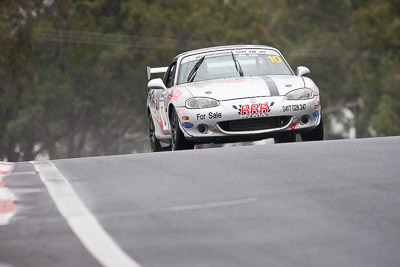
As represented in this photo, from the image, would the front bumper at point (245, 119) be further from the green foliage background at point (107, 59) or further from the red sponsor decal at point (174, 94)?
the green foliage background at point (107, 59)

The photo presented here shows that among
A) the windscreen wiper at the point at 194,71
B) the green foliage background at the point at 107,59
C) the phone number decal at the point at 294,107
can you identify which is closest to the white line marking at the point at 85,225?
the phone number decal at the point at 294,107

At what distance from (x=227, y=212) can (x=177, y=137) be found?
258 inches

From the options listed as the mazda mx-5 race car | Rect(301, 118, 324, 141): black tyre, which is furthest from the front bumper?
Rect(301, 118, 324, 141): black tyre

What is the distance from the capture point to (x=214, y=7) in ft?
164

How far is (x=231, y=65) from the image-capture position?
42.3ft

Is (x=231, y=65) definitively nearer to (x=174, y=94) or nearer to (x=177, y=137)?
(x=174, y=94)

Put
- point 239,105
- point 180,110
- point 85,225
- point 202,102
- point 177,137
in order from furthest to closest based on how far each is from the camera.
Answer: point 177,137, point 180,110, point 202,102, point 239,105, point 85,225

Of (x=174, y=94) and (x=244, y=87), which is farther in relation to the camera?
(x=174, y=94)

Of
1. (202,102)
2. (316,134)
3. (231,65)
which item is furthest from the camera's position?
(231,65)

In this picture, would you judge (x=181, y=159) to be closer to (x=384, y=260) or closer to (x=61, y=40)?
(x=384, y=260)

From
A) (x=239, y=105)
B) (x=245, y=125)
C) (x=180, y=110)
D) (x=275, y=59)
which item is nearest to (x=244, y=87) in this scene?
(x=239, y=105)

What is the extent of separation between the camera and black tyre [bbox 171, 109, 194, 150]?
1202 centimetres

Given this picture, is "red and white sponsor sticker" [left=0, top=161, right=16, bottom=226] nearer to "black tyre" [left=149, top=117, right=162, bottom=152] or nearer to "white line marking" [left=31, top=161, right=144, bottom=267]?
"white line marking" [left=31, top=161, right=144, bottom=267]

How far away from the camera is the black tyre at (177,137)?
12016 millimetres
